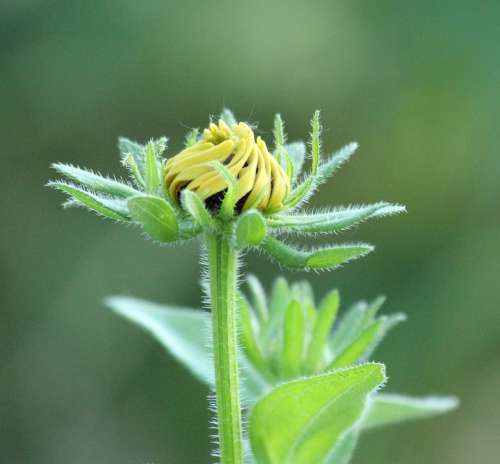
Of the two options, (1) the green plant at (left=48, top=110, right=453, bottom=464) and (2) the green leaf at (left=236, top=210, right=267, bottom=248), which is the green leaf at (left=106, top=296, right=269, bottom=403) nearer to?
(1) the green plant at (left=48, top=110, right=453, bottom=464)

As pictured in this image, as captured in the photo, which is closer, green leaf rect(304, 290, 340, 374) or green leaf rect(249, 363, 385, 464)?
green leaf rect(249, 363, 385, 464)

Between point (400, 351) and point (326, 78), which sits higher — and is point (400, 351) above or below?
below

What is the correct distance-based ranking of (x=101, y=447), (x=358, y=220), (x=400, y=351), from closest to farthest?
(x=358, y=220)
(x=400, y=351)
(x=101, y=447)

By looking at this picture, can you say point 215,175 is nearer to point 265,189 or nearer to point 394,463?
point 265,189

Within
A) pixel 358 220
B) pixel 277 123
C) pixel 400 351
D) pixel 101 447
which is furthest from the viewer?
pixel 101 447

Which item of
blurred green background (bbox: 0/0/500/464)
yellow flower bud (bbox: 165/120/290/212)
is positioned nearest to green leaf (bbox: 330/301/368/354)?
yellow flower bud (bbox: 165/120/290/212)

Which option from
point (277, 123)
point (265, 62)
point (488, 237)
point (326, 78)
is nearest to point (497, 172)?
point (488, 237)

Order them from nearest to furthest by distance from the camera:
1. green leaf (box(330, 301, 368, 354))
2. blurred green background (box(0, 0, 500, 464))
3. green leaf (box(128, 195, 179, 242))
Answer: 1. green leaf (box(128, 195, 179, 242))
2. green leaf (box(330, 301, 368, 354))
3. blurred green background (box(0, 0, 500, 464))
